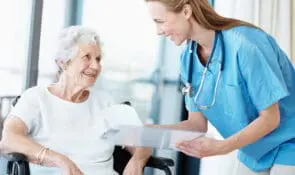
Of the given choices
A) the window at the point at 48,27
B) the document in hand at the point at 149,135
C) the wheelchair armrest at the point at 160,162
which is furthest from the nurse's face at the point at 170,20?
the window at the point at 48,27

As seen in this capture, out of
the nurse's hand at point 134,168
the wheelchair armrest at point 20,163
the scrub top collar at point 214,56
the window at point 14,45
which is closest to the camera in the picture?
the scrub top collar at point 214,56

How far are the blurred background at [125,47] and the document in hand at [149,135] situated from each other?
599mm

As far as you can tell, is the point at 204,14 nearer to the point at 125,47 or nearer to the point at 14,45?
the point at 14,45

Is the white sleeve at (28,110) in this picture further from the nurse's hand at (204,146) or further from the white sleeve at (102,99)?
the nurse's hand at (204,146)

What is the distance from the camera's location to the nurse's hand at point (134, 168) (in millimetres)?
1697

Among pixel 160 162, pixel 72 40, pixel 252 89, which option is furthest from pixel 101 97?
pixel 252 89

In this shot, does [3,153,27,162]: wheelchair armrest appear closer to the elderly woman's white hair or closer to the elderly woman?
the elderly woman

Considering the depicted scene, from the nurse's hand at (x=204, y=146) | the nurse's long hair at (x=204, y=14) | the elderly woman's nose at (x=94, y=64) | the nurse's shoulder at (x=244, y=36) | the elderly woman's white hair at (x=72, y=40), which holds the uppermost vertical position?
the nurse's long hair at (x=204, y=14)

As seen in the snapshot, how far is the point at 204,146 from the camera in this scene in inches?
49.0

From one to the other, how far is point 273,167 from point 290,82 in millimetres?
282


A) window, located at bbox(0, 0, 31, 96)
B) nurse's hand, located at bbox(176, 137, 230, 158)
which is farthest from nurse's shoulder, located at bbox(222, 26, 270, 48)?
window, located at bbox(0, 0, 31, 96)

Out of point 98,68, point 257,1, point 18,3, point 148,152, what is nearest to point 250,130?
point 148,152

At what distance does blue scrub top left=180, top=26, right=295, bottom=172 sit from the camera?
1.21 metres

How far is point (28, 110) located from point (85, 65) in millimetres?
299
